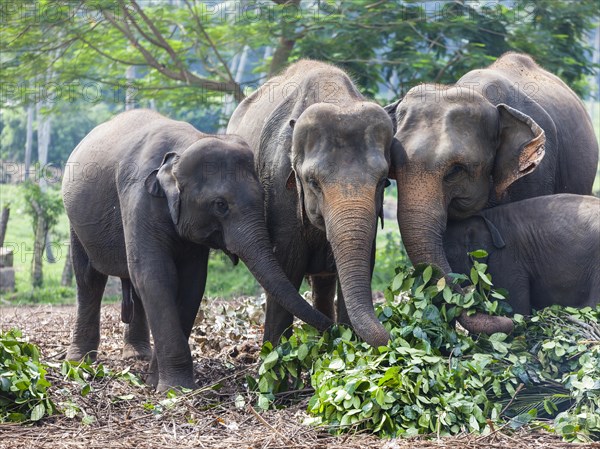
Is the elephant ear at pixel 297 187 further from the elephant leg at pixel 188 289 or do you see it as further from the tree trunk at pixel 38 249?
the tree trunk at pixel 38 249

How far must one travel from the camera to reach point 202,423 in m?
5.45

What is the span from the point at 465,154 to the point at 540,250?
0.77 meters

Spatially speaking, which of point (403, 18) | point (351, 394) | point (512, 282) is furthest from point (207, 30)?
point (351, 394)

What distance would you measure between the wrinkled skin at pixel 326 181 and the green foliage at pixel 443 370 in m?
0.26

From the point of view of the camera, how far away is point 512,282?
615 centimetres

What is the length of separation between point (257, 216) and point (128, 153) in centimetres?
121

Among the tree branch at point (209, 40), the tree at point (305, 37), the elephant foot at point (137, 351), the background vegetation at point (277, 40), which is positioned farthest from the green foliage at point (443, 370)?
the tree branch at point (209, 40)

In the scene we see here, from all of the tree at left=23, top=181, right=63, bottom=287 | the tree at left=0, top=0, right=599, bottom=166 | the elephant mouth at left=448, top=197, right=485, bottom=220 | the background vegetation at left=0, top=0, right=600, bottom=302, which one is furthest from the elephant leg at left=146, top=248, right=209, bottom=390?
the tree at left=23, top=181, right=63, bottom=287

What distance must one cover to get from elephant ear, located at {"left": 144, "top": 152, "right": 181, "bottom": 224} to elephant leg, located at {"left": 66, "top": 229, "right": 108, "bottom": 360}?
1.59 metres

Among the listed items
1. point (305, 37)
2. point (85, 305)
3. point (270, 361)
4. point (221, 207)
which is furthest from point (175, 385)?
point (305, 37)

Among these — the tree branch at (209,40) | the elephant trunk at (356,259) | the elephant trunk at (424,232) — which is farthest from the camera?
the tree branch at (209,40)

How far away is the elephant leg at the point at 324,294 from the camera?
24.7 feet

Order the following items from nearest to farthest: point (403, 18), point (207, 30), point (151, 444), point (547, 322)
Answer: point (151, 444) < point (547, 322) < point (403, 18) < point (207, 30)

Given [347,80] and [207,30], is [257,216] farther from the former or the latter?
[207,30]
